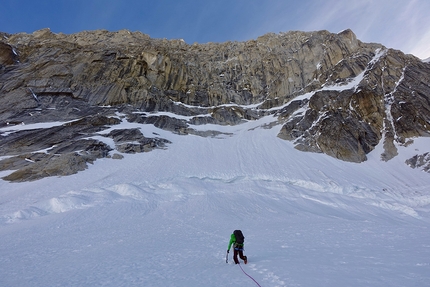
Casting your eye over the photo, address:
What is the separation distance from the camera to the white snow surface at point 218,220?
7.57 meters

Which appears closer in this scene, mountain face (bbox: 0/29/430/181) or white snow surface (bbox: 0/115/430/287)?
white snow surface (bbox: 0/115/430/287)

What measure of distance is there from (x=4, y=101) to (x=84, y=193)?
32.2 m

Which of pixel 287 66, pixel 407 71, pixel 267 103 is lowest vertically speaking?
pixel 267 103

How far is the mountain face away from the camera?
37500mm

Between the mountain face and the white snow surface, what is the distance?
309 centimetres

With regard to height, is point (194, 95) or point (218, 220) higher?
point (194, 95)

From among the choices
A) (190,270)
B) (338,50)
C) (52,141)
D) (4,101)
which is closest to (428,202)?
(190,270)

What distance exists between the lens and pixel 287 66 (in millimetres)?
60656

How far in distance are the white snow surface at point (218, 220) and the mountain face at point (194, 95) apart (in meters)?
3.09

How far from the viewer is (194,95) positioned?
56.2 meters

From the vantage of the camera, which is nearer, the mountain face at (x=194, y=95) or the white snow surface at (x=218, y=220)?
the white snow surface at (x=218, y=220)

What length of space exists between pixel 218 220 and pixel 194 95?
4200 centimetres

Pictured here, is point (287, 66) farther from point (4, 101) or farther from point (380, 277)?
point (380, 277)

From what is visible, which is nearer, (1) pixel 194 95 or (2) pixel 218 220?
(2) pixel 218 220
